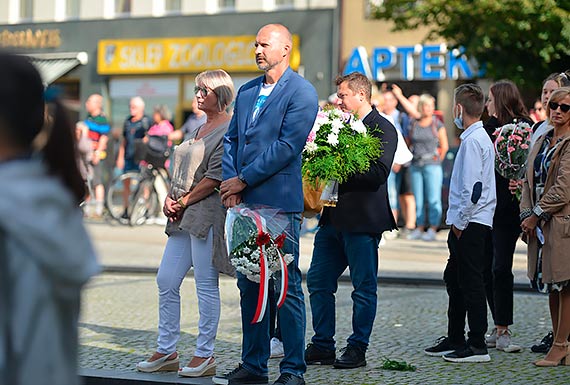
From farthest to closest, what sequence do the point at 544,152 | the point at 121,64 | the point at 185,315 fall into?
the point at 121,64 → the point at 185,315 → the point at 544,152

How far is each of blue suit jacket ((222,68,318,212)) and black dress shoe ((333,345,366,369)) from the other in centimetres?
137

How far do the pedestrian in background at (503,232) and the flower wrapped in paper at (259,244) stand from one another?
249 cm

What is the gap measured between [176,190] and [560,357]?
9.02 ft

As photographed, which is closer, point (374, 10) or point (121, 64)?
point (374, 10)

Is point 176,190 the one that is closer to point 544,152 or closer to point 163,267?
point 163,267

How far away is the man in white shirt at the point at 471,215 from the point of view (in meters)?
7.85

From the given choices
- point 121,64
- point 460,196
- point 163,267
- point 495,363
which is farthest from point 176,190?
point 121,64

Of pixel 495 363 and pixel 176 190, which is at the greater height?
pixel 176 190

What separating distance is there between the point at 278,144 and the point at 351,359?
1.79 metres

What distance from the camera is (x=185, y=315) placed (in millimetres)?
9984

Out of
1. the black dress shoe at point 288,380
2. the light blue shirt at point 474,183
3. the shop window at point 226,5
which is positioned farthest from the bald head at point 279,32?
the shop window at point 226,5

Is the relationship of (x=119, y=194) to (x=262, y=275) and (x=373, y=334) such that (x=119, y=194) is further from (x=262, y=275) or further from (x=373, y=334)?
(x=262, y=275)

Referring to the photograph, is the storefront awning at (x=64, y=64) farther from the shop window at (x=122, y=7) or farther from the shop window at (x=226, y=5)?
the shop window at (x=226, y=5)

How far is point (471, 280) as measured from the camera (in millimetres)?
7902
